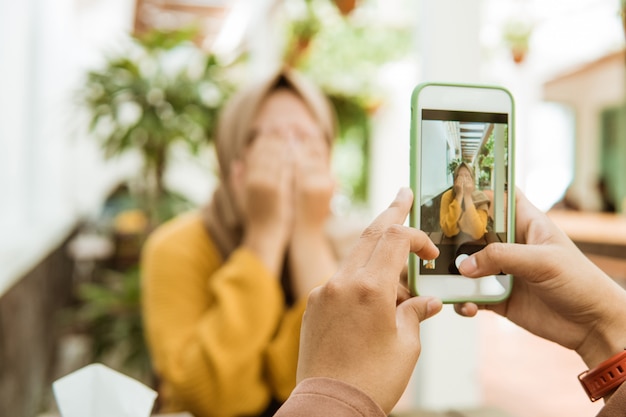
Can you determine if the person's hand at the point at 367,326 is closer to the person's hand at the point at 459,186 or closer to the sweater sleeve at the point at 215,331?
the person's hand at the point at 459,186

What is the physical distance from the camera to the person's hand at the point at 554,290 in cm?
42

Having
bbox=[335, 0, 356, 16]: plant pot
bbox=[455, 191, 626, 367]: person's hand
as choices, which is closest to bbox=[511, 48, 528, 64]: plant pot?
bbox=[335, 0, 356, 16]: plant pot

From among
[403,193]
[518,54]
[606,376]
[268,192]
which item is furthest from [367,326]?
[518,54]

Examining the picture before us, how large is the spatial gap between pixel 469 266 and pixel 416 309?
A: 0.05m

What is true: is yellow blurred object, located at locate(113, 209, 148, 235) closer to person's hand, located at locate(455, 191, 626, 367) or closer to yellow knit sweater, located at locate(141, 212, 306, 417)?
yellow knit sweater, located at locate(141, 212, 306, 417)

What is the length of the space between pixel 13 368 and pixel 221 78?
985 millimetres

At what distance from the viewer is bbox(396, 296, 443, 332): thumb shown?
1.30 ft

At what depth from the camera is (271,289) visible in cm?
94

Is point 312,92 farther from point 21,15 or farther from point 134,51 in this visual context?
point 21,15

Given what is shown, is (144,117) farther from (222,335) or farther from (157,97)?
(222,335)

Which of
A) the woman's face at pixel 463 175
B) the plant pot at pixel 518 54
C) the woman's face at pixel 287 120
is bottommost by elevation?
the woman's face at pixel 463 175

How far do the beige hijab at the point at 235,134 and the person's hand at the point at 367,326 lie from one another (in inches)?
25.1

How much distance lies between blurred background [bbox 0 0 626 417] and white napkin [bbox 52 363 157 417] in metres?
0.20

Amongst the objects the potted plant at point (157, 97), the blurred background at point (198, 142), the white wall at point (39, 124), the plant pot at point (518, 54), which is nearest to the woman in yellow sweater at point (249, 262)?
the blurred background at point (198, 142)
